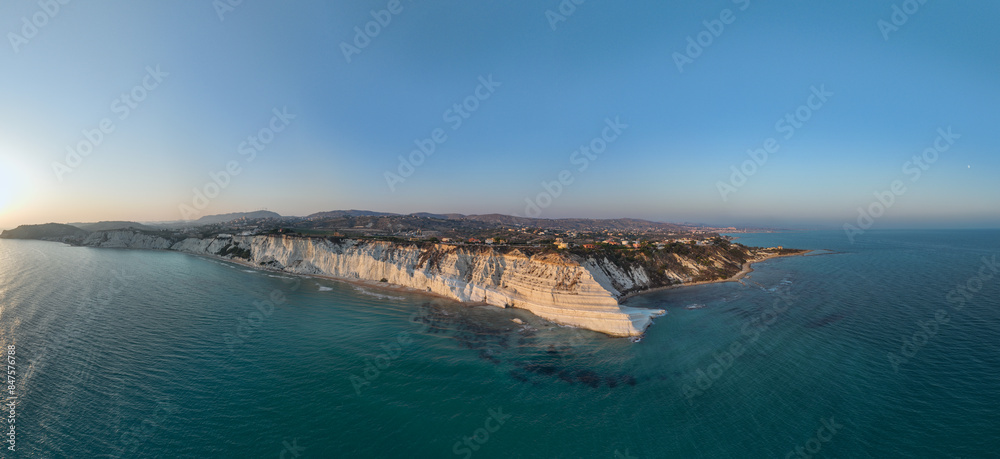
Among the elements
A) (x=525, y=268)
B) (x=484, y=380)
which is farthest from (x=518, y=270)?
(x=484, y=380)

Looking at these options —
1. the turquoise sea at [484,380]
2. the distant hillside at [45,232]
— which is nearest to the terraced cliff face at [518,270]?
the turquoise sea at [484,380]

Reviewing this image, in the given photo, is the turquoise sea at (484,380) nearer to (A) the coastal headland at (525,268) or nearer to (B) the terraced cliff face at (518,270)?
(B) the terraced cliff face at (518,270)

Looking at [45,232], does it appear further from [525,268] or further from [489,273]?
[525,268]

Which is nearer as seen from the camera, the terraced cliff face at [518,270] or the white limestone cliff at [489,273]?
the white limestone cliff at [489,273]

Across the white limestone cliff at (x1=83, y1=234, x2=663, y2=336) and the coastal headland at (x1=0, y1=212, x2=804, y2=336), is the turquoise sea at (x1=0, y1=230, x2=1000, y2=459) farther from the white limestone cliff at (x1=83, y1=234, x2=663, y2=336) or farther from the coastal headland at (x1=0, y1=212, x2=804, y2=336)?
the coastal headland at (x1=0, y1=212, x2=804, y2=336)

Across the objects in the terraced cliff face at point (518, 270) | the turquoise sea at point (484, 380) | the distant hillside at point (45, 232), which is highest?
the distant hillside at point (45, 232)

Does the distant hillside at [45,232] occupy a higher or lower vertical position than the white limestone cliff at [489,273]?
higher

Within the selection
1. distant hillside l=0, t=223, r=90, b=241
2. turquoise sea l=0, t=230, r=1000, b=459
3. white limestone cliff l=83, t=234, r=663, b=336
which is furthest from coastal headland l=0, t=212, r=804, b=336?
distant hillside l=0, t=223, r=90, b=241
